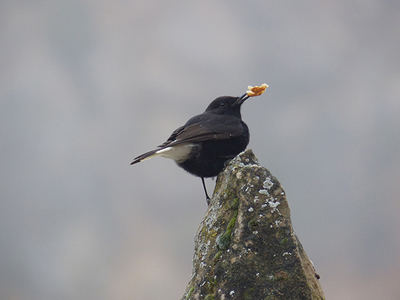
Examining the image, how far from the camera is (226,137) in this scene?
8523 mm

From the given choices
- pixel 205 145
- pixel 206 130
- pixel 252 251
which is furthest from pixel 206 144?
pixel 252 251

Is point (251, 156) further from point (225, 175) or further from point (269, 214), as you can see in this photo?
point (269, 214)

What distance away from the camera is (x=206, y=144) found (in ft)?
27.7

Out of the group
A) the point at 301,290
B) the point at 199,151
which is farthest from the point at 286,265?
the point at 199,151

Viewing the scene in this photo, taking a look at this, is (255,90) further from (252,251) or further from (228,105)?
(252,251)

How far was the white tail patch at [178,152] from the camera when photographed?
326 inches

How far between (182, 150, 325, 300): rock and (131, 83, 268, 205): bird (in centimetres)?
264

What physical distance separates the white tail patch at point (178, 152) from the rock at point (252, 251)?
9.17ft

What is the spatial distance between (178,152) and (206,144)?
47 cm

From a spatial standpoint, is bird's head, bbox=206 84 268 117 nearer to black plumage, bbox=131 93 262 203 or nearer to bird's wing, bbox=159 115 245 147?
bird's wing, bbox=159 115 245 147

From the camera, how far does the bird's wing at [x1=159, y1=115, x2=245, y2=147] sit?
839 centimetres

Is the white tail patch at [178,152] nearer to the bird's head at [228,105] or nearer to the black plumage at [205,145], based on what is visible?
the black plumage at [205,145]

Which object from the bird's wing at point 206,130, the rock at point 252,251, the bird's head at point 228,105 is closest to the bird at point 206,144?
the bird's wing at point 206,130

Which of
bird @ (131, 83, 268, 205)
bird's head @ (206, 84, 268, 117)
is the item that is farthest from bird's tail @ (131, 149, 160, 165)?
bird's head @ (206, 84, 268, 117)
